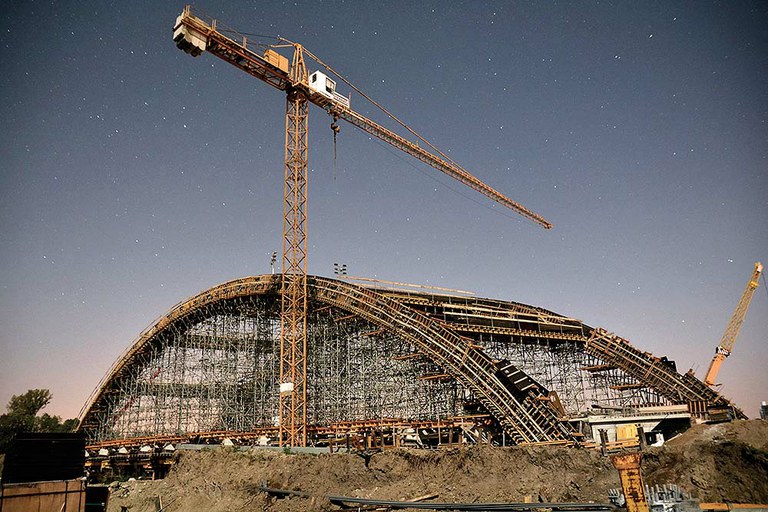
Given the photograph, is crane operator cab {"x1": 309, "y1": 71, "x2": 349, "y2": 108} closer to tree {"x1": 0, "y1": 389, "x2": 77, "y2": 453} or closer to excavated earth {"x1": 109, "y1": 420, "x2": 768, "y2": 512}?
excavated earth {"x1": 109, "y1": 420, "x2": 768, "y2": 512}

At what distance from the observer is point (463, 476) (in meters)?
27.5

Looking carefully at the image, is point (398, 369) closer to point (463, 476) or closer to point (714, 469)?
point (463, 476)

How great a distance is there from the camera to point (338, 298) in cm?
4425

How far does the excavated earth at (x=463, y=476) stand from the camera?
81.6 ft

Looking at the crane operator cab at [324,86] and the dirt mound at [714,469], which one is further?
the crane operator cab at [324,86]

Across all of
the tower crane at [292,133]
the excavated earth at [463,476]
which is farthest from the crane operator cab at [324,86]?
the excavated earth at [463,476]

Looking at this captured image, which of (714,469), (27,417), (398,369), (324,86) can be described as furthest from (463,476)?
(27,417)

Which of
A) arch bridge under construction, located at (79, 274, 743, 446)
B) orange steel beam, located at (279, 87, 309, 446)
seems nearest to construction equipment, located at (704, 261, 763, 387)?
arch bridge under construction, located at (79, 274, 743, 446)

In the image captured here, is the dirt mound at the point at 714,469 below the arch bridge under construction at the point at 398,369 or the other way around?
below

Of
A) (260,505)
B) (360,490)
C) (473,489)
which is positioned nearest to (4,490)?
(260,505)

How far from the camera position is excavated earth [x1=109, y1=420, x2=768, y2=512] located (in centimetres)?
2486

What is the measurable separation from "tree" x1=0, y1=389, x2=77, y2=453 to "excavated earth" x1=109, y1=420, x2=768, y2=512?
156ft

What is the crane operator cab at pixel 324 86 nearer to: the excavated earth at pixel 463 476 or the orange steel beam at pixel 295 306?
the orange steel beam at pixel 295 306

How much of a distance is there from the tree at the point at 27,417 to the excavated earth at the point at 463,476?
47.5 meters
